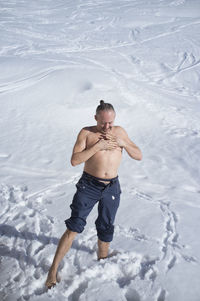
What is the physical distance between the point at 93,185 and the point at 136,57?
1180cm

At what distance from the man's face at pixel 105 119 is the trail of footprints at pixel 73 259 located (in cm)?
129

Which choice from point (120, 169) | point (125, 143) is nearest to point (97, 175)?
point (125, 143)

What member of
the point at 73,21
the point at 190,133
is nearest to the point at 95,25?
the point at 73,21

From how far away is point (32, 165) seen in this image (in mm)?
5027

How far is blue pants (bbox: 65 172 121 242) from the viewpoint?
246cm

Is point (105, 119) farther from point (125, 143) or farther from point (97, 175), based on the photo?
point (97, 175)

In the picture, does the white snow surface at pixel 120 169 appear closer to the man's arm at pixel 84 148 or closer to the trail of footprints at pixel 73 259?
the trail of footprints at pixel 73 259

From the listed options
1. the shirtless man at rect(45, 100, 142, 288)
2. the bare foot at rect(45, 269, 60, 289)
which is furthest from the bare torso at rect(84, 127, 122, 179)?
the bare foot at rect(45, 269, 60, 289)

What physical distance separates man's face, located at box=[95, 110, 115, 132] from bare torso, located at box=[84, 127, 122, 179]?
10 centimetres

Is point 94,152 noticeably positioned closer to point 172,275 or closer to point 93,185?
point 93,185

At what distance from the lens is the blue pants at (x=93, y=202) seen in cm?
246

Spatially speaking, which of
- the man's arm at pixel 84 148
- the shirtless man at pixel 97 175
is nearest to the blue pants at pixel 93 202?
the shirtless man at pixel 97 175

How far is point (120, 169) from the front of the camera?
16.3 feet

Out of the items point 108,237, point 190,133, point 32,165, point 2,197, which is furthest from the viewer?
point 190,133
